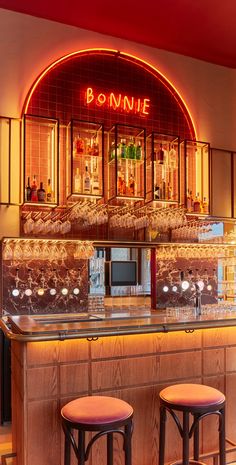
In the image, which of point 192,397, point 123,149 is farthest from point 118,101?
point 192,397

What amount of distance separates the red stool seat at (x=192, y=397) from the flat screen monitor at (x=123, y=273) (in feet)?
7.04

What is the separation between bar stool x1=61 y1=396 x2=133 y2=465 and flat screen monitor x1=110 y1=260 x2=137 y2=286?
2.36 meters

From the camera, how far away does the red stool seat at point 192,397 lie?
8.79 feet

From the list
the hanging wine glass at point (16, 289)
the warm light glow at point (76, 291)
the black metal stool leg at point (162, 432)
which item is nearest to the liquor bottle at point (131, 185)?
the warm light glow at point (76, 291)

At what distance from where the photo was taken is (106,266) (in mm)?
4953

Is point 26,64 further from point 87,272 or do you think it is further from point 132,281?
point 132,281

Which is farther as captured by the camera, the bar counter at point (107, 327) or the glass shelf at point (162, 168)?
the glass shelf at point (162, 168)

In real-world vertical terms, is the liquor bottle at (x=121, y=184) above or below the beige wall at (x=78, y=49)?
below

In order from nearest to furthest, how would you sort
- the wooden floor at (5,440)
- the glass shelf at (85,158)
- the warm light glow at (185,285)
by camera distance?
the wooden floor at (5,440), the glass shelf at (85,158), the warm light glow at (185,285)

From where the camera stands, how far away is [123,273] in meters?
5.01

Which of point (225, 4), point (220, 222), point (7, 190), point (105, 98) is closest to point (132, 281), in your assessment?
point (220, 222)

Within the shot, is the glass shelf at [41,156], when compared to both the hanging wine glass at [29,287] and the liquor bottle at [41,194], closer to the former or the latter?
the liquor bottle at [41,194]

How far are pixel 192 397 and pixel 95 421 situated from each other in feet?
2.25

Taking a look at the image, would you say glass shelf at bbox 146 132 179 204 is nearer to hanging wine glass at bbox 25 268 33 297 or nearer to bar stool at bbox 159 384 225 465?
hanging wine glass at bbox 25 268 33 297
